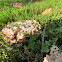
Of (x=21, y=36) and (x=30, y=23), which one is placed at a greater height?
(x=30, y=23)

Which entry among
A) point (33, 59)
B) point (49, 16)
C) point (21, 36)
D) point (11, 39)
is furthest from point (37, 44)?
point (49, 16)

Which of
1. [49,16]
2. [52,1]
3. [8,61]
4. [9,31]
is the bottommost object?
[8,61]

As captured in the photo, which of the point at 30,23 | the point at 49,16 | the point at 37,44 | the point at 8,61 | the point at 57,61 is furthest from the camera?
the point at 49,16

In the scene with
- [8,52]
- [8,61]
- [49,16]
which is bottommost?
[8,61]

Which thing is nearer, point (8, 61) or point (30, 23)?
point (8, 61)

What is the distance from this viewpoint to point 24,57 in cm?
168

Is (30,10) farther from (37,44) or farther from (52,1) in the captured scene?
(37,44)

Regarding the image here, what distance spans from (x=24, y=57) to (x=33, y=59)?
156mm

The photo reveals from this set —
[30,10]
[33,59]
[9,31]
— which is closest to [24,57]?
[33,59]

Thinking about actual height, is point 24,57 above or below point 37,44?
below

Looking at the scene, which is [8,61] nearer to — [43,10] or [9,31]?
[9,31]

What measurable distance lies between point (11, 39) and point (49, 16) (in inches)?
64.3

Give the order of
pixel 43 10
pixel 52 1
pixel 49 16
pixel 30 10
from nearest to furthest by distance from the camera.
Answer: pixel 49 16
pixel 30 10
pixel 43 10
pixel 52 1

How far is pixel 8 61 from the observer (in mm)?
1599
